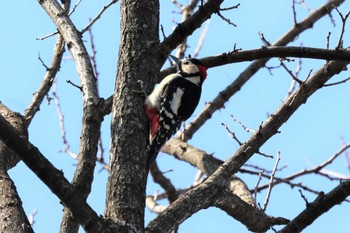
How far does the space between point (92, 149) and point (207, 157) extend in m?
2.25

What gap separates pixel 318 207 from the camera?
3199 mm

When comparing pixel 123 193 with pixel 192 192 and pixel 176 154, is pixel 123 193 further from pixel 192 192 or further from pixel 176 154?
pixel 176 154

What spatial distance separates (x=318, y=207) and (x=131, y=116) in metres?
1.05

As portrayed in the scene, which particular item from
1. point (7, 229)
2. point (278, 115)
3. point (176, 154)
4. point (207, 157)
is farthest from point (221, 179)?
point (176, 154)

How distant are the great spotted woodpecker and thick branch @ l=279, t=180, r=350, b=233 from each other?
4.28ft

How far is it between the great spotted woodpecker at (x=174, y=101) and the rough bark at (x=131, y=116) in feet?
1.51

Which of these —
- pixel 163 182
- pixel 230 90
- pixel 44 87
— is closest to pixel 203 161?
pixel 163 182

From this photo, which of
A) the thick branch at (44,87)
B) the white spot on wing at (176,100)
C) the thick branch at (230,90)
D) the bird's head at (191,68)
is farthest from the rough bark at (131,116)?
the thick branch at (230,90)

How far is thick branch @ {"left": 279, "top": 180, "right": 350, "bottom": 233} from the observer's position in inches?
123

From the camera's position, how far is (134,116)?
11.5 feet

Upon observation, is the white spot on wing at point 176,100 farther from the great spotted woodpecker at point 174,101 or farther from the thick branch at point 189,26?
the thick branch at point 189,26

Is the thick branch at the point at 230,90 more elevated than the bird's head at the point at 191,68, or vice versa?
the thick branch at the point at 230,90

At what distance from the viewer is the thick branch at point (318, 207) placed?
10.3 feet

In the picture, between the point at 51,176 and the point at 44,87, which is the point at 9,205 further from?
the point at 44,87
